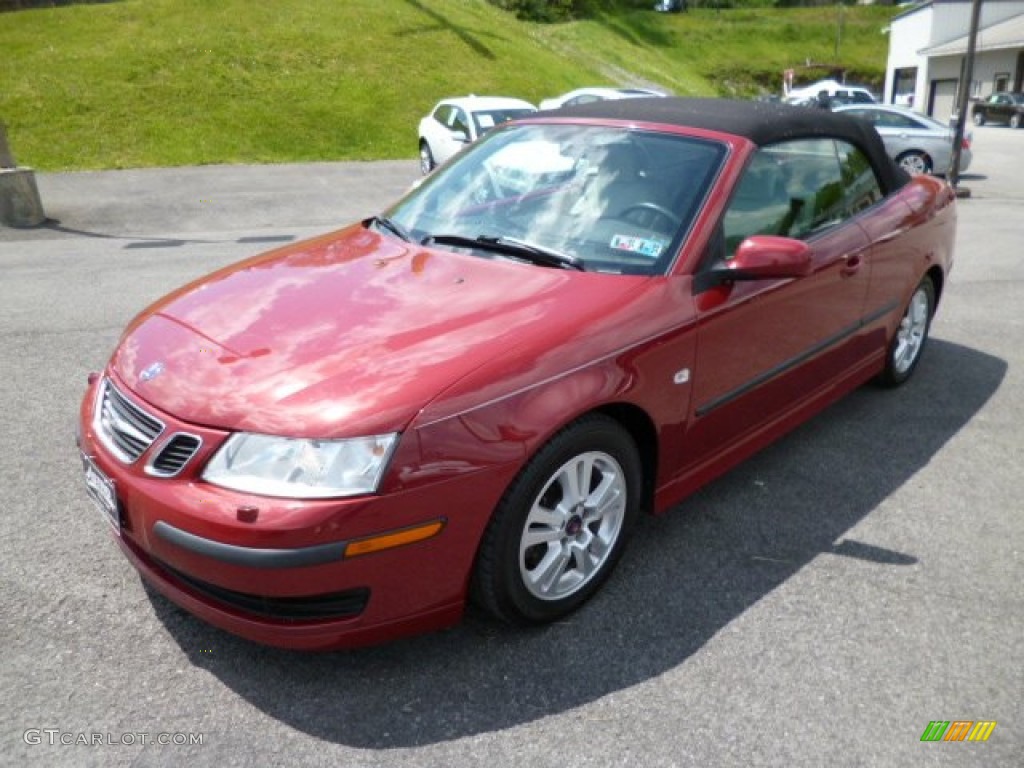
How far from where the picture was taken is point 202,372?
254 centimetres

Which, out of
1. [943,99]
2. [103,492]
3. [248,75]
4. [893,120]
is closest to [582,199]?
[103,492]

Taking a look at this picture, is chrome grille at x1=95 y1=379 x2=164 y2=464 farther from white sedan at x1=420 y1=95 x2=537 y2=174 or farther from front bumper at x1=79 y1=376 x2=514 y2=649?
white sedan at x1=420 y1=95 x2=537 y2=174

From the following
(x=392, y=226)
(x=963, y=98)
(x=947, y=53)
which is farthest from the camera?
(x=947, y=53)

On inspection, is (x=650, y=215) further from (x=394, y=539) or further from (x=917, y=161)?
(x=917, y=161)

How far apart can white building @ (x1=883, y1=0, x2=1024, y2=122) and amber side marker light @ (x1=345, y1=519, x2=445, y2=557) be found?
50259 mm

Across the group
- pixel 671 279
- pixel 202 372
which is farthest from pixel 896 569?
pixel 202 372

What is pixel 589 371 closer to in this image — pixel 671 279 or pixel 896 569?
pixel 671 279

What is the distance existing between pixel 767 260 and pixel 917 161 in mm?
14415

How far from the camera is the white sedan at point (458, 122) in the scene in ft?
46.6

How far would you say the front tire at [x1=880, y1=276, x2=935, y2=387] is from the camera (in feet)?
15.7

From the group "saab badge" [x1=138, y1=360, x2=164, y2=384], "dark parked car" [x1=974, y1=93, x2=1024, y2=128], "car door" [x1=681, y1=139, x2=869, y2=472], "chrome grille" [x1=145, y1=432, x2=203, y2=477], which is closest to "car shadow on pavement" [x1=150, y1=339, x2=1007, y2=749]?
"car door" [x1=681, y1=139, x2=869, y2=472]

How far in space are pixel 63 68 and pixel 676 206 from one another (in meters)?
22.6

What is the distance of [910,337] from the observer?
16.3ft

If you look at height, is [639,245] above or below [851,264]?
above
